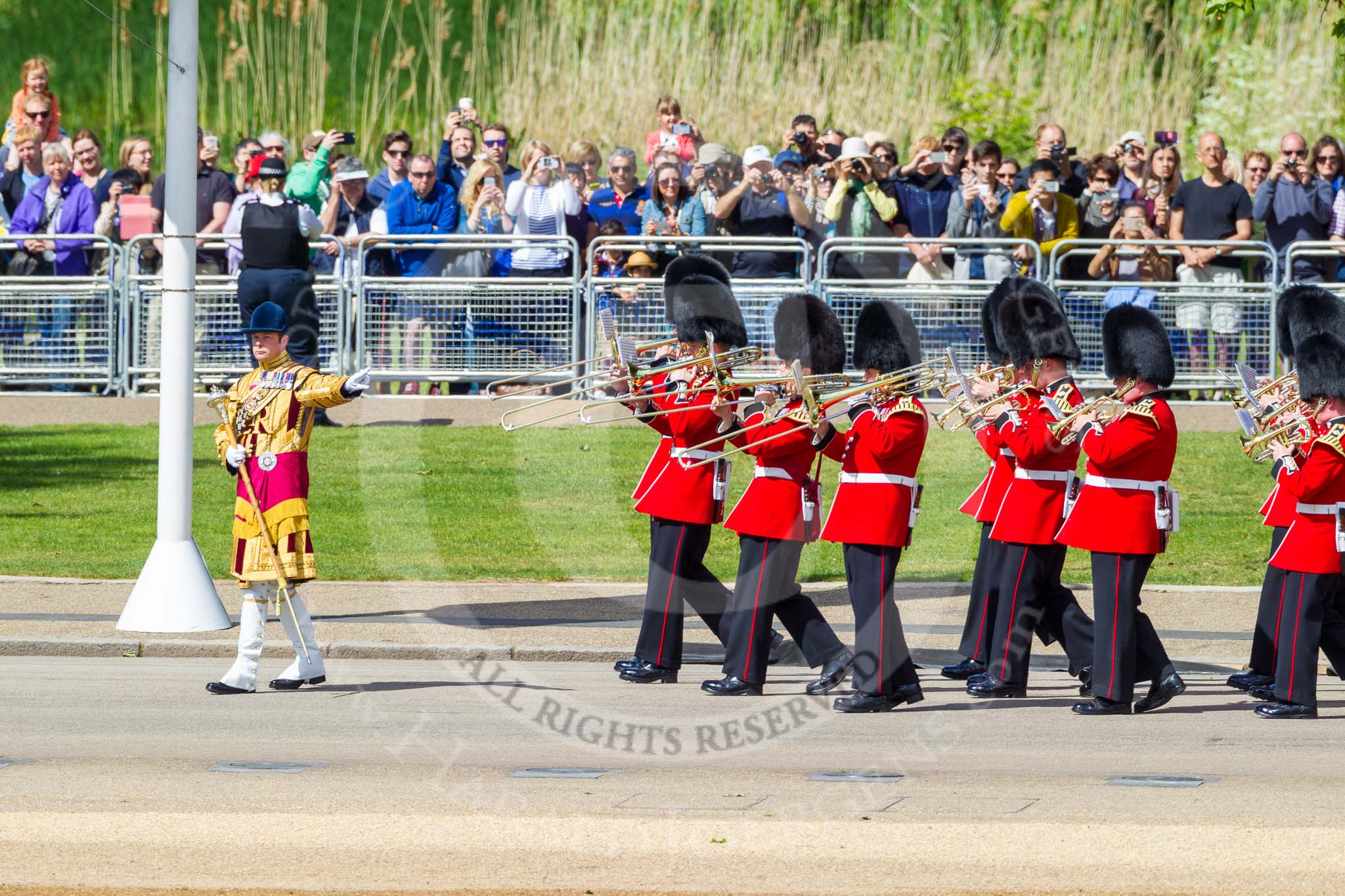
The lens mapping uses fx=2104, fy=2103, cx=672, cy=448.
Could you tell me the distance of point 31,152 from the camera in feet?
56.2

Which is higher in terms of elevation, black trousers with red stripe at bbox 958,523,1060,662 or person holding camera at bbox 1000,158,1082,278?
person holding camera at bbox 1000,158,1082,278

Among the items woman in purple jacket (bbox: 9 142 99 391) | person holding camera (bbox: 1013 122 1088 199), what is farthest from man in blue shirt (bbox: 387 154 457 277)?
person holding camera (bbox: 1013 122 1088 199)

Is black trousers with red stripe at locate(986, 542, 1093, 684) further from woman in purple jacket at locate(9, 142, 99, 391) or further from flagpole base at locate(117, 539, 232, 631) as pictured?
woman in purple jacket at locate(9, 142, 99, 391)

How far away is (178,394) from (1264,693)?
5281mm

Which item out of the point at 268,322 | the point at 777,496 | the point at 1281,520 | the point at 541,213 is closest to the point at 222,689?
the point at 268,322

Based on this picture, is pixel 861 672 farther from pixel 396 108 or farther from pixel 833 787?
pixel 396 108

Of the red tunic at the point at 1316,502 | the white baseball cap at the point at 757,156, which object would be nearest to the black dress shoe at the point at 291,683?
the red tunic at the point at 1316,502

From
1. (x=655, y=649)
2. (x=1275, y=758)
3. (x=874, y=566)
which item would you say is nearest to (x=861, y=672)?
(x=874, y=566)

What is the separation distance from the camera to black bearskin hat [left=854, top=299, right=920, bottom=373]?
909cm

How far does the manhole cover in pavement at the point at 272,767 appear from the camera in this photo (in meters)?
7.48

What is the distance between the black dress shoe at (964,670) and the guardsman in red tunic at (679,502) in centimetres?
109

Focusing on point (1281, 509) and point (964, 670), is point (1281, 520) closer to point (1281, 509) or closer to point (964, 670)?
point (1281, 509)

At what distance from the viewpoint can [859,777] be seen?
24.8 ft

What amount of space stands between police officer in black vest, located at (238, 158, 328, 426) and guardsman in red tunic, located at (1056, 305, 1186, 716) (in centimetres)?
732
